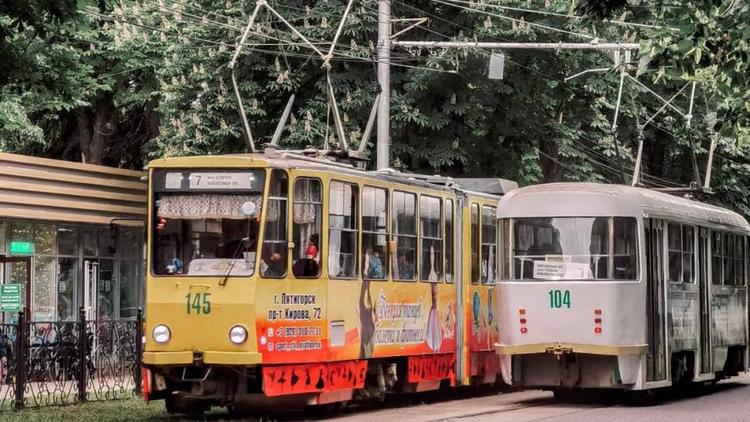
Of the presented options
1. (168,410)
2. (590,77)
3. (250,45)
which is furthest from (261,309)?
(590,77)

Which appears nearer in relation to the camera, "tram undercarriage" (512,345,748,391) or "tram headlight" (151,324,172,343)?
"tram headlight" (151,324,172,343)

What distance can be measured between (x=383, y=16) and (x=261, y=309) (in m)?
9.81

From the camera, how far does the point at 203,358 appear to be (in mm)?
18844

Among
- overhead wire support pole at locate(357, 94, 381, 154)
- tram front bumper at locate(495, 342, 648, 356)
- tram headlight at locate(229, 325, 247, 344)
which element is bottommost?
tram front bumper at locate(495, 342, 648, 356)

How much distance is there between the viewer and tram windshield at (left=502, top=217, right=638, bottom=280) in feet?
72.9

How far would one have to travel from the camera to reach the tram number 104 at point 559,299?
72.5ft

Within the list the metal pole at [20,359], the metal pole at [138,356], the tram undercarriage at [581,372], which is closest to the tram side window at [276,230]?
the metal pole at [20,359]

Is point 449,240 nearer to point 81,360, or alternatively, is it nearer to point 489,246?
point 489,246

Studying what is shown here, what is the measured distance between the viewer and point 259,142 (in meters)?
32.4

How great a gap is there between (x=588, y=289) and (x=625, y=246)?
88 cm

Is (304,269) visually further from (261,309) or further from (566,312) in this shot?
(566,312)

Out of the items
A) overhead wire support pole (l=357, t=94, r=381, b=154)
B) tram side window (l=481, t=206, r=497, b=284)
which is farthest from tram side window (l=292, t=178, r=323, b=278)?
tram side window (l=481, t=206, r=497, b=284)

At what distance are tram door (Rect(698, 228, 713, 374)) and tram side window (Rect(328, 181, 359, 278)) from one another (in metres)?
7.04

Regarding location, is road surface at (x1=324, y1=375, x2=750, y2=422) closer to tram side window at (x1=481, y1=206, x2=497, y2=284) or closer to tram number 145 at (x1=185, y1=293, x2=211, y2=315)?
tram side window at (x1=481, y1=206, x2=497, y2=284)
